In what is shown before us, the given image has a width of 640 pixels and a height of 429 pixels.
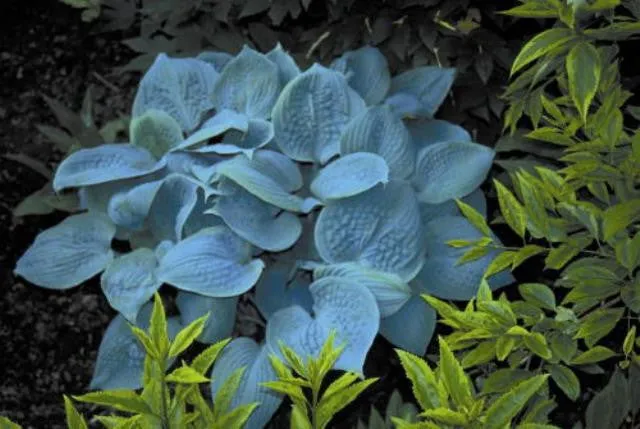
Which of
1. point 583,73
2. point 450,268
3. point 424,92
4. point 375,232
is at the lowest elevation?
point 450,268

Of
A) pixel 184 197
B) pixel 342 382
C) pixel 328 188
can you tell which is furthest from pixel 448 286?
pixel 342 382

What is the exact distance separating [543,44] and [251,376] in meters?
1.19

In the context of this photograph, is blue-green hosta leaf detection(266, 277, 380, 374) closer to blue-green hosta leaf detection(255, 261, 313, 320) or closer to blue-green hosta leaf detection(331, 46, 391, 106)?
blue-green hosta leaf detection(255, 261, 313, 320)

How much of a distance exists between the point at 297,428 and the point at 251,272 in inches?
48.9

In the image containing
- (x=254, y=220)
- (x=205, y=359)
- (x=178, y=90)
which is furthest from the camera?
(x=178, y=90)

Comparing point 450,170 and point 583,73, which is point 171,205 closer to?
point 450,170

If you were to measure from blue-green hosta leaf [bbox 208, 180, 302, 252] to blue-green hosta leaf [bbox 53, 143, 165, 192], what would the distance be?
29 centimetres

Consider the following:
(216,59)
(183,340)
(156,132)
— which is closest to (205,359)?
(183,340)

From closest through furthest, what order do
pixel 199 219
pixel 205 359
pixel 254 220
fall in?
pixel 205 359 < pixel 254 220 < pixel 199 219

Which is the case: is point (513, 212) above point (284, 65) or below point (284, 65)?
above

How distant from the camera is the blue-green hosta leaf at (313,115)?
3035 millimetres

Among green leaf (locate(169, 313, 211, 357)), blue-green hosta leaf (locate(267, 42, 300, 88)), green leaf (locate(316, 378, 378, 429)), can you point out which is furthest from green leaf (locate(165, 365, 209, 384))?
blue-green hosta leaf (locate(267, 42, 300, 88))

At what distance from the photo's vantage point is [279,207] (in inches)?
115

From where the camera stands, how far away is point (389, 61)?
350 centimetres
